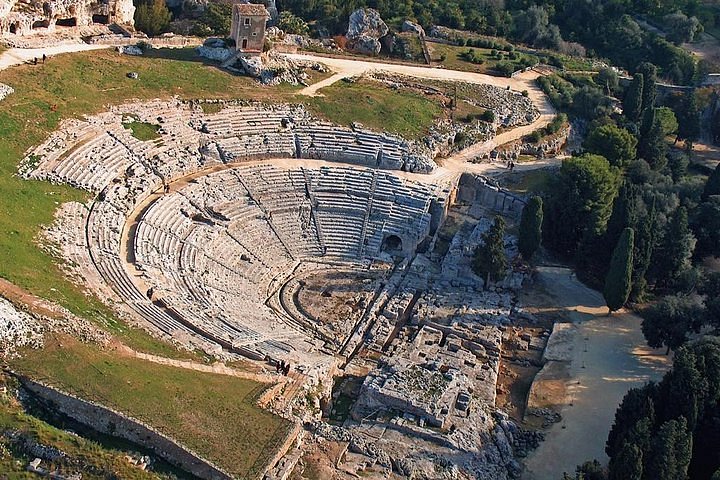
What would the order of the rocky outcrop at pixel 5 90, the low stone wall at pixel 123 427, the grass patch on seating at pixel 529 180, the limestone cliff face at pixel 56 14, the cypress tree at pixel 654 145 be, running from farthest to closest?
the cypress tree at pixel 654 145 < the grass patch on seating at pixel 529 180 < the limestone cliff face at pixel 56 14 < the rocky outcrop at pixel 5 90 < the low stone wall at pixel 123 427

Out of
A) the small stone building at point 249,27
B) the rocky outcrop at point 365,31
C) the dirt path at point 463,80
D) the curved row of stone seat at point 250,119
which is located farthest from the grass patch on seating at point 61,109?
the rocky outcrop at point 365,31

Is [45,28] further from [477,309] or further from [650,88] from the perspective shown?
[650,88]

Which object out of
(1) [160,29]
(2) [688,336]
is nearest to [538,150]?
(2) [688,336]

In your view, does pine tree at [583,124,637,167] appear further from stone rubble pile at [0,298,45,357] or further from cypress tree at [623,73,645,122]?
stone rubble pile at [0,298,45,357]

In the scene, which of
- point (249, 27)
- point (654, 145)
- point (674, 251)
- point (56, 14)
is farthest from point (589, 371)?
point (56, 14)

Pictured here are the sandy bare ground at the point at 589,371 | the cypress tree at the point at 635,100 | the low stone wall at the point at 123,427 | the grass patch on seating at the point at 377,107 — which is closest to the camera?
the low stone wall at the point at 123,427

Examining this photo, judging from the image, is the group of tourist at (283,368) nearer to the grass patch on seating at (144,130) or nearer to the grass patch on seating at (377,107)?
the grass patch on seating at (144,130)
